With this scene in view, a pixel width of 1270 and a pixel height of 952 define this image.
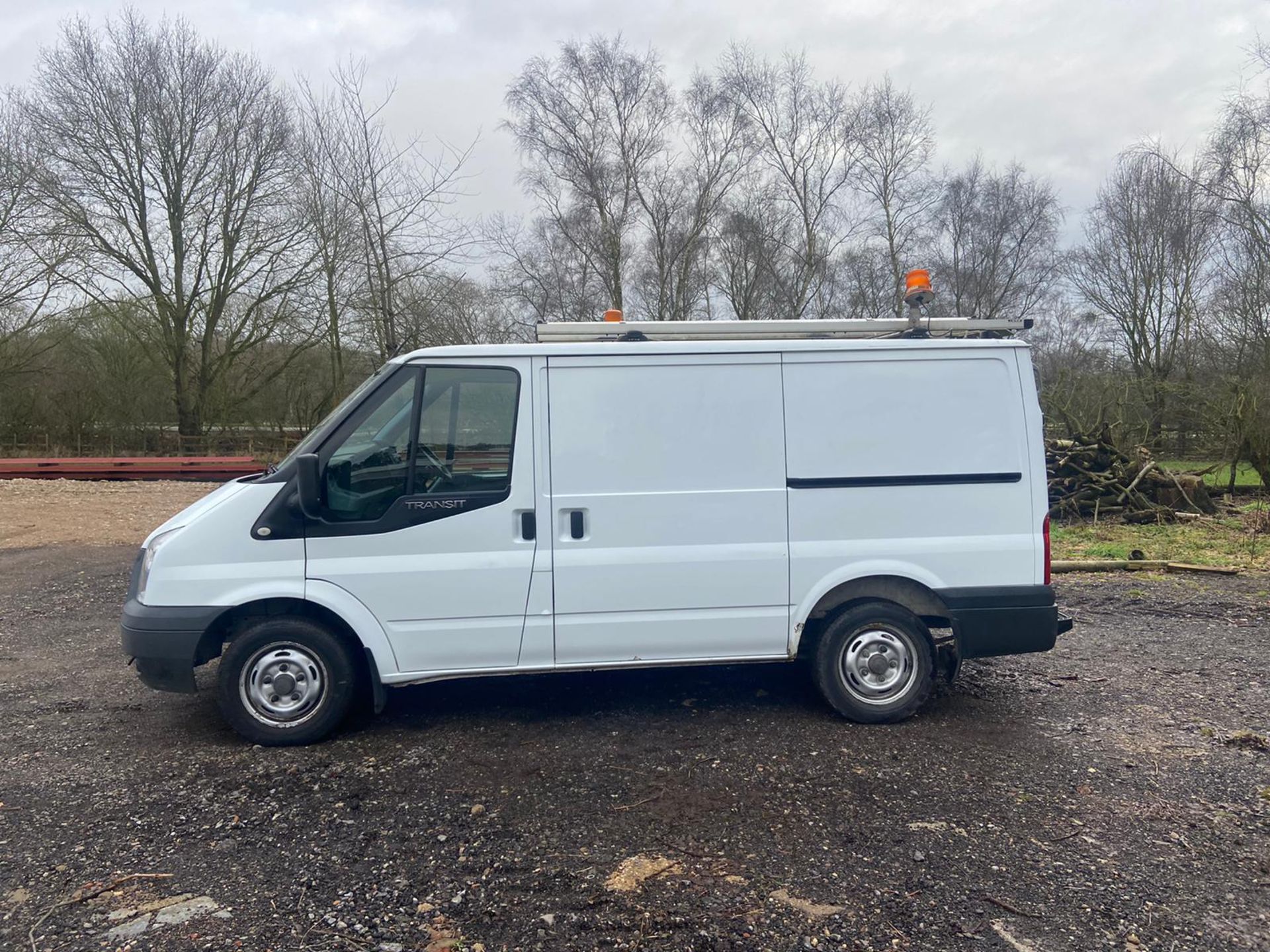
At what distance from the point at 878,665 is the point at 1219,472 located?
49.2ft

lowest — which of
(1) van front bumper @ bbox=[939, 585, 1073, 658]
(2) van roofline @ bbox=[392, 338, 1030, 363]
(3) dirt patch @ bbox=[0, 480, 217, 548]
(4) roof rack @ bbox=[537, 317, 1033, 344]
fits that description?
(1) van front bumper @ bbox=[939, 585, 1073, 658]

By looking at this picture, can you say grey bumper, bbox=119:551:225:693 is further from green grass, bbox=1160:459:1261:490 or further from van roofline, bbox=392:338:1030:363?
green grass, bbox=1160:459:1261:490

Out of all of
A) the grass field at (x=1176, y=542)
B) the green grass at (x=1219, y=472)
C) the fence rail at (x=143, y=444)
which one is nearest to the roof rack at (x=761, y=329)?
the grass field at (x=1176, y=542)

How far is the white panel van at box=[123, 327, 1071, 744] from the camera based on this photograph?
4270 mm

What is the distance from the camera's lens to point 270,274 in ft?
75.2

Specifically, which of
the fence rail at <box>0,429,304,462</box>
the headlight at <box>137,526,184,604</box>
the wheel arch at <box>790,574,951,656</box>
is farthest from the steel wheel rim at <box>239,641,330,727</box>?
the fence rail at <box>0,429,304,462</box>

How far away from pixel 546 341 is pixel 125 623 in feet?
8.95

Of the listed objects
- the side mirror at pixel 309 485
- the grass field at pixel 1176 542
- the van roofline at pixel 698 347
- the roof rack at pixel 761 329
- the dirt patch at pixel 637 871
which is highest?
the roof rack at pixel 761 329

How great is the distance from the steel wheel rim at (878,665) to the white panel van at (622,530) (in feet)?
0.04

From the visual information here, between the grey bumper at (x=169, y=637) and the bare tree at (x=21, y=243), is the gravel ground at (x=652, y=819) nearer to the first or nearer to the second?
the grey bumper at (x=169, y=637)

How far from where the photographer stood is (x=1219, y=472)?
51.9 feet

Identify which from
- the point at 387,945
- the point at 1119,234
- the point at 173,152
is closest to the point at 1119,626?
the point at 387,945

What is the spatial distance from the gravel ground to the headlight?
0.85 metres

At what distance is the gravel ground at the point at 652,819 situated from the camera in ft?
9.32
